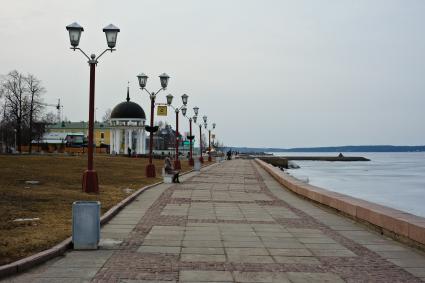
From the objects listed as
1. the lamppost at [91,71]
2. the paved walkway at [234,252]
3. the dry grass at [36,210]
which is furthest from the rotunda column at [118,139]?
the paved walkway at [234,252]

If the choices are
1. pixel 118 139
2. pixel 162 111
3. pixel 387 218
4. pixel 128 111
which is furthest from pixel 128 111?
pixel 387 218

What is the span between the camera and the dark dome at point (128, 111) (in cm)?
8169

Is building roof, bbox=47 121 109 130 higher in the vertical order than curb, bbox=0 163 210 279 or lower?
higher

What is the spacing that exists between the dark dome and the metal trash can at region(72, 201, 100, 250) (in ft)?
243

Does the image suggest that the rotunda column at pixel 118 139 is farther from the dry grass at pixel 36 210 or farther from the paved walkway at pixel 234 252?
the paved walkway at pixel 234 252

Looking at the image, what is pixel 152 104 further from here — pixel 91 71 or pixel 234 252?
pixel 234 252

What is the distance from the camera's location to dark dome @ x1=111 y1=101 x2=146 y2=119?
81.7 metres

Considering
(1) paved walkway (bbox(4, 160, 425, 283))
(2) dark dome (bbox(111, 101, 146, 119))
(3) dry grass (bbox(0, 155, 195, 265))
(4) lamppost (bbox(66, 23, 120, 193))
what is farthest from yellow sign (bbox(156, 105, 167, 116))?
(2) dark dome (bbox(111, 101, 146, 119))

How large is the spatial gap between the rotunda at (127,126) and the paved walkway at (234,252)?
69229 mm

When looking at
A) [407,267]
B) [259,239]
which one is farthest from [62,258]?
[407,267]

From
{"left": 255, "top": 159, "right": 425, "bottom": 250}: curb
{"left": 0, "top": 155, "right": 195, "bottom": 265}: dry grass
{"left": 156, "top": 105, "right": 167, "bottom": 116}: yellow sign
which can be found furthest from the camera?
{"left": 156, "top": 105, "right": 167, "bottom": 116}: yellow sign

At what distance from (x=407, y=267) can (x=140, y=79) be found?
840 inches

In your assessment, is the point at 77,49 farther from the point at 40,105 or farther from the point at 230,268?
the point at 40,105

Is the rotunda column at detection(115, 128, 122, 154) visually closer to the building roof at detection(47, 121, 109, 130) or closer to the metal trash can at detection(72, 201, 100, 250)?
the building roof at detection(47, 121, 109, 130)
